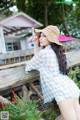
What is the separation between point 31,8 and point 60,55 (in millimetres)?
18474

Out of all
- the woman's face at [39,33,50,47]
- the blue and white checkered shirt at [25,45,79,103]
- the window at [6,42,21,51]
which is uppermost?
the woman's face at [39,33,50,47]

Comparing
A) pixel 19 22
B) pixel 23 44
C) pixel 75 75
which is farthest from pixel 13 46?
pixel 75 75

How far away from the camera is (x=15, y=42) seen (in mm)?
18375

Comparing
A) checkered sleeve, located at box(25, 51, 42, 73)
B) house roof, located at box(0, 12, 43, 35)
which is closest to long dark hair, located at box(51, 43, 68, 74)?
checkered sleeve, located at box(25, 51, 42, 73)

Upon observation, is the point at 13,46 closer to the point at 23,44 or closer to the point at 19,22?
the point at 23,44

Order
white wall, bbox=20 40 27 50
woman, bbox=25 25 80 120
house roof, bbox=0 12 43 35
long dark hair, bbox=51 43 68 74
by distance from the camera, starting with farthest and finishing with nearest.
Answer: white wall, bbox=20 40 27 50 → house roof, bbox=0 12 43 35 → long dark hair, bbox=51 43 68 74 → woman, bbox=25 25 80 120

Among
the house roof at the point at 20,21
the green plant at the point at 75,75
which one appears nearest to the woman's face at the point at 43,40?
the green plant at the point at 75,75

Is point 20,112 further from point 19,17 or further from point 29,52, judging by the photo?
point 19,17

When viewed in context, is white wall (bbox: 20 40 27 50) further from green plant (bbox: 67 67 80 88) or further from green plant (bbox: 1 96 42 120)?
green plant (bbox: 1 96 42 120)

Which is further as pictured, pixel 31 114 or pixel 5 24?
pixel 5 24

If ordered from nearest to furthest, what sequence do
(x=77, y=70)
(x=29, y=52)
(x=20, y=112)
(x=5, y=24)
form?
(x=20, y=112) < (x=77, y=70) < (x=29, y=52) < (x=5, y=24)

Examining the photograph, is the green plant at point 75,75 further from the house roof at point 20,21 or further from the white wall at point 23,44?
the white wall at point 23,44

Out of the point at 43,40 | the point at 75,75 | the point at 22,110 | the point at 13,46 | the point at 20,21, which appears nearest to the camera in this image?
the point at 22,110

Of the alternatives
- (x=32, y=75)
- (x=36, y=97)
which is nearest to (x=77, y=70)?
(x=36, y=97)
